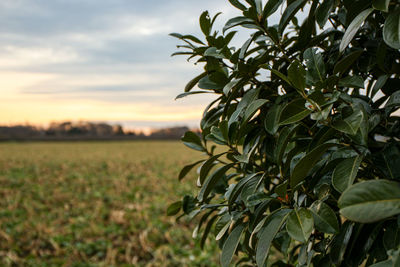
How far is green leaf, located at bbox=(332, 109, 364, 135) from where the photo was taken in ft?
1.78

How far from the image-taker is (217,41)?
0.82 m

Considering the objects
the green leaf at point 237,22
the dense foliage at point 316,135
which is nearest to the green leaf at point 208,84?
the dense foliage at point 316,135

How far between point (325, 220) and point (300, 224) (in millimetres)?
55

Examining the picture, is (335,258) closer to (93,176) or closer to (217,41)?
(217,41)

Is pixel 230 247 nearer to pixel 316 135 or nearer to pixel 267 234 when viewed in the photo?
pixel 267 234

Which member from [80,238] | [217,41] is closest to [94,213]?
[80,238]

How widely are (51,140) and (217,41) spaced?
92.3ft

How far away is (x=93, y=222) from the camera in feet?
14.4

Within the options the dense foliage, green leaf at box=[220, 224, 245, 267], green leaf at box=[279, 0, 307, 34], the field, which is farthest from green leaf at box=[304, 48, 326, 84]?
the field

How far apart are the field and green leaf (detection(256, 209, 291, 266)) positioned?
8.78 ft

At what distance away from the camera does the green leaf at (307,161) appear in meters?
0.57

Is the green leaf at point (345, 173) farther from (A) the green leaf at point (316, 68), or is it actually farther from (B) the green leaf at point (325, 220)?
(A) the green leaf at point (316, 68)

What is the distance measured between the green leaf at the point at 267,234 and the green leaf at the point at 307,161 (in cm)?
7

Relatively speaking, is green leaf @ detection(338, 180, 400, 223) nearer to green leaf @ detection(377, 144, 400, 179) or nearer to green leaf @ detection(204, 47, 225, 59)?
green leaf @ detection(377, 144, 400, 179)
